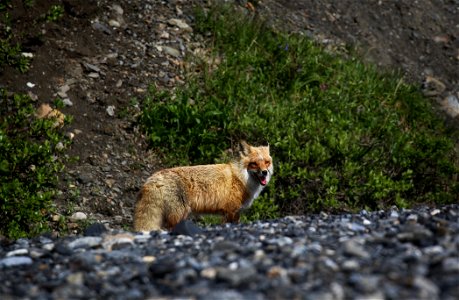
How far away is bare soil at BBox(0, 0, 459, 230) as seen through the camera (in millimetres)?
8383

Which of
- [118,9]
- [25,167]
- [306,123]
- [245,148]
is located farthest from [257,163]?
[118,9]

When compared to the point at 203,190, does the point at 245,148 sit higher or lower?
higher

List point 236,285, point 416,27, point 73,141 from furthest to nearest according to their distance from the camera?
point 416,27
point 73,141
point 236,285

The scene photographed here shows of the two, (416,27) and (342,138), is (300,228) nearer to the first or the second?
(342,138)

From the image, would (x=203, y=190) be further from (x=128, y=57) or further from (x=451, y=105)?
(x=451, y=105)

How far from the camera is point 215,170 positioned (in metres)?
7.66

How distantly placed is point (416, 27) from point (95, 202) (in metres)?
7.35

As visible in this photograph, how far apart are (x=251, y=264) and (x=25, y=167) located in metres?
4.41

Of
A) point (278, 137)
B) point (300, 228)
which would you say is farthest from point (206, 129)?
point (300, 228)

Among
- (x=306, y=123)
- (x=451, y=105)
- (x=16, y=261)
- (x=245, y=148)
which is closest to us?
(x=16, y=261)

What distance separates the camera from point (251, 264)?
4051 mm

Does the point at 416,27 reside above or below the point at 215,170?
above

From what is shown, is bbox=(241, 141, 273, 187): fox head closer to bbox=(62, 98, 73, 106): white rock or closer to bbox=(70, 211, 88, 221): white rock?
bbox=(70, 211, 88, 221): white rock

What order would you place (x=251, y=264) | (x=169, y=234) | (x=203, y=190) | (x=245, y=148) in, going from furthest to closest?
(x=245, y=148) < (x=203, y=190) < (x=169, y=234) < (x=251, y=264)
